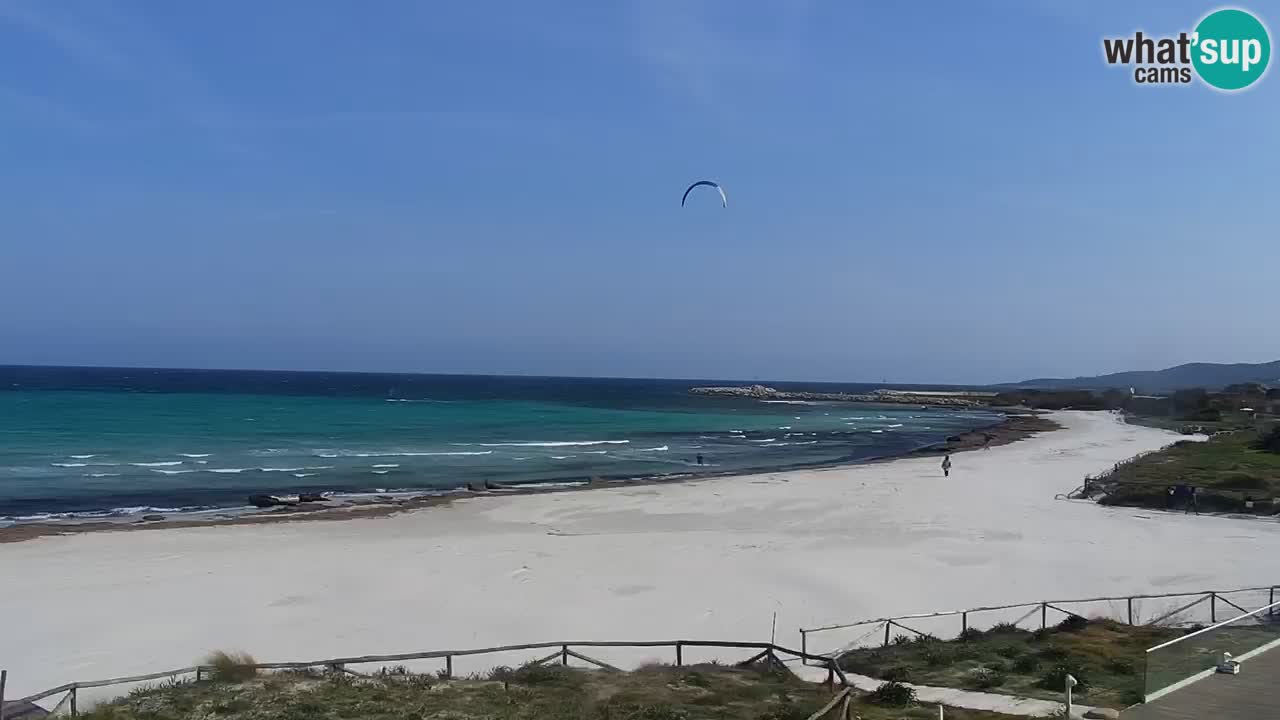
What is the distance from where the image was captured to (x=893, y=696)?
36.9 ft

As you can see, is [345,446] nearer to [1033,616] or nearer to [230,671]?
[230,671]

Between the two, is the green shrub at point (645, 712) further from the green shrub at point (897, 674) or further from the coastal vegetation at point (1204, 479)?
the coastal vegetation at point (1204, 479)

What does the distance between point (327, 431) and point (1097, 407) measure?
357 feet

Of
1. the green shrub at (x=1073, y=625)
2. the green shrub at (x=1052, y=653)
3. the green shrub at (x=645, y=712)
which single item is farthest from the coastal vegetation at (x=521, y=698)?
the green shrub at (x=1073, y=625)

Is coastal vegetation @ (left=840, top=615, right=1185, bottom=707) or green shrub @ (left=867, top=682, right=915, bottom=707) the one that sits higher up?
green shrub @ (left=867, top=682, right=915, bottom=707)

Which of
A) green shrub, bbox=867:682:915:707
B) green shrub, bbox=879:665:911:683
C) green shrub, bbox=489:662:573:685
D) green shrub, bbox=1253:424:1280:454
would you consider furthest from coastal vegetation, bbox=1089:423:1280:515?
green shrub, bbox=489:662:573:685

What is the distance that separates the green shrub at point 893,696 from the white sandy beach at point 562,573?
5328 millimetres

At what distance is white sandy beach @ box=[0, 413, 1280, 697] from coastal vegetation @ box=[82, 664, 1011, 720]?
267cm

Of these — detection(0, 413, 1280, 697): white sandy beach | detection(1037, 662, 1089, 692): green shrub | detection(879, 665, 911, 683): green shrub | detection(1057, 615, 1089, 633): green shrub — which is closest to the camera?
detection(1037, 662, 1089, 692): green shrub

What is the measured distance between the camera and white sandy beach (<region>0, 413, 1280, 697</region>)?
1712 centimetres

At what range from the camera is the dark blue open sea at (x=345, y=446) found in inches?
1571

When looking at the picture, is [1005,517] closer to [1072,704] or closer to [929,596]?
[929,596]

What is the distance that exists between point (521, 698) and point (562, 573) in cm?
1067

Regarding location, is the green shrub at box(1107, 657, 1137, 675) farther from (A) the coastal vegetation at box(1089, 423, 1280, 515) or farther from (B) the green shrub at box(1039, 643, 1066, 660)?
(A) the coastal vegetation at box(1089, 423, 1280, 515)
